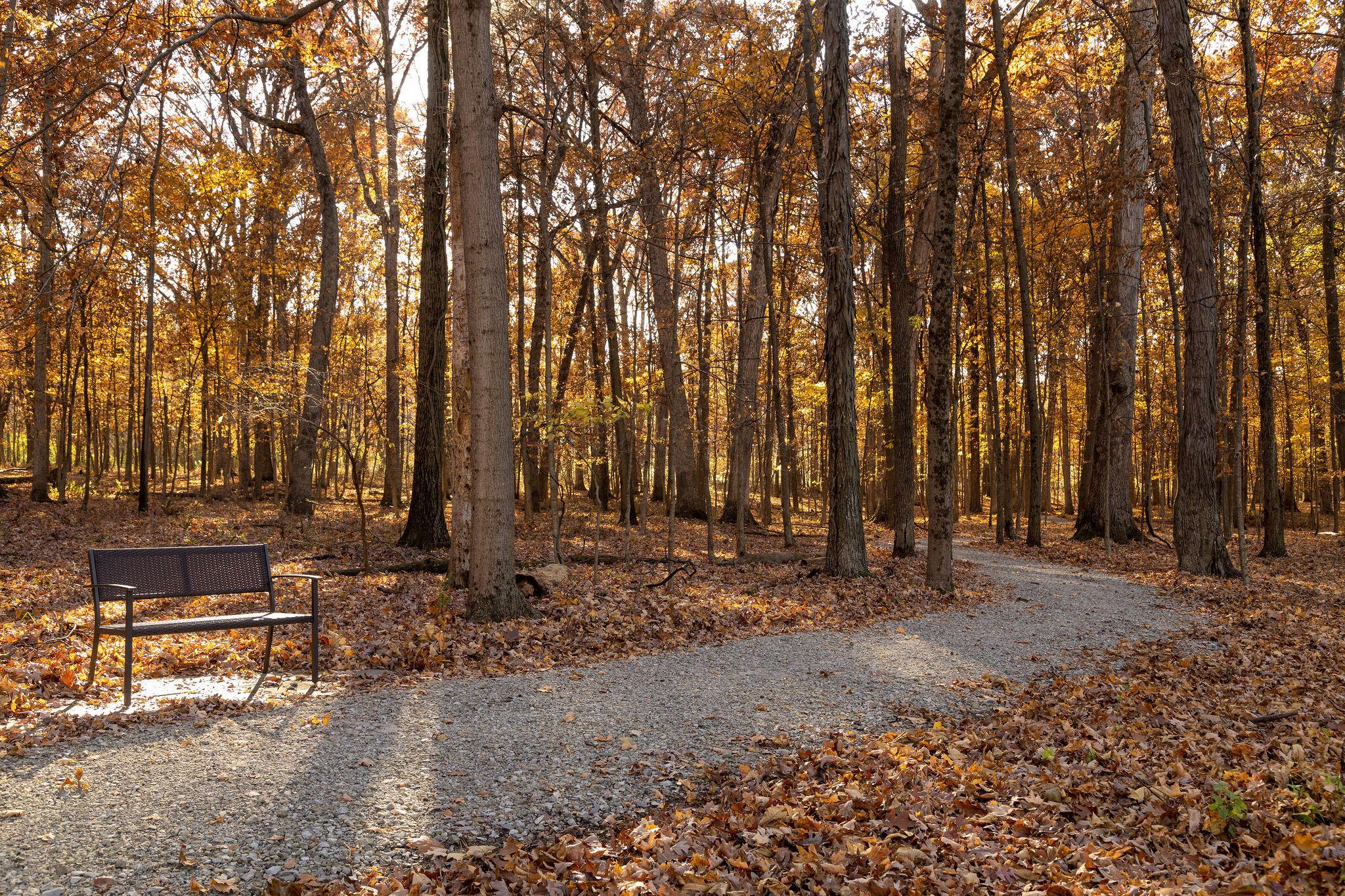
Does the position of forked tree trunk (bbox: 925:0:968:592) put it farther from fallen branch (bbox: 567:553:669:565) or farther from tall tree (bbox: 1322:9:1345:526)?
tall tree (bbox: 1322:9:1345:526)

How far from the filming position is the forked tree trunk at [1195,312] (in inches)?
478

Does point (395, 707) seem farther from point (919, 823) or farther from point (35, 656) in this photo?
point (919, 823)

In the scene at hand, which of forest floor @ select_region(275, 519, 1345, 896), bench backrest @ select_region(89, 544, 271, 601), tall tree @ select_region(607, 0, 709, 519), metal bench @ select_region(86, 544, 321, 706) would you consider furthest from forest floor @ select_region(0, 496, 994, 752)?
forest floor @ select_region(275, 519, 1345, 896)

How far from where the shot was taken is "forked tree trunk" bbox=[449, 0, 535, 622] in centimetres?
755

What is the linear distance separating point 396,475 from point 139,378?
977 cm

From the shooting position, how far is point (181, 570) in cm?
596

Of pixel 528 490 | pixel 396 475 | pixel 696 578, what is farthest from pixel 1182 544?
pixel 396 475

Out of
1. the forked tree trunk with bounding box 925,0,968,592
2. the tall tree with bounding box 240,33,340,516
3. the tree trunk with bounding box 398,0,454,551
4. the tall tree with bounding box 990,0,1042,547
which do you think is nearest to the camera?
the forked tree trunk with bounding box 925,0,968,592

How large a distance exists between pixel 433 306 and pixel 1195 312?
11916 millimetres

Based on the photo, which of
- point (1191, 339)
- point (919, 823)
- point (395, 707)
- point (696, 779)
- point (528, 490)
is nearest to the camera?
point (919, 823)

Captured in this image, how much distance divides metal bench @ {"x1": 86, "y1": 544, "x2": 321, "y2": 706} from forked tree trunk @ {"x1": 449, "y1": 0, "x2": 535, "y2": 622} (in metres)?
2.00

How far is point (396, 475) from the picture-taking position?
2167cm

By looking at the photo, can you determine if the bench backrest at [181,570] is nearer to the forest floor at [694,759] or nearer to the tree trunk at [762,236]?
the forest floor at [694,759]

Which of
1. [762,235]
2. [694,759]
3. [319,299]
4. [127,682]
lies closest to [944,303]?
[762,235]
